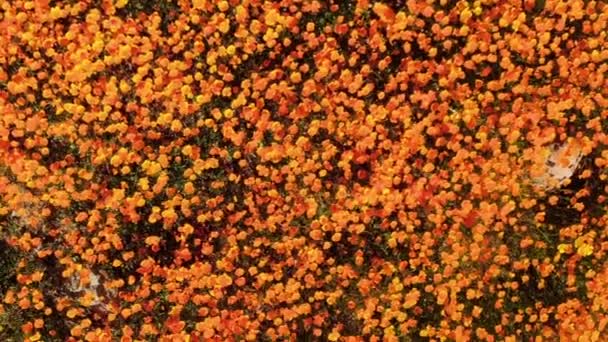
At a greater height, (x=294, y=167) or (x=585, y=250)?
(x=294, y=167)

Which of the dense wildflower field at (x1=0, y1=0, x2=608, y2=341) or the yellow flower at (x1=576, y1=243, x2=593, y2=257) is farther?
the yellow flower at (x1=576, y1=243, x2=593, y2=257)

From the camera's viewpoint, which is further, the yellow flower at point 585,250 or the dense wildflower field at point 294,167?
the yellow flower at point 585,250

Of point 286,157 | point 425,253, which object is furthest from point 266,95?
point 425,253

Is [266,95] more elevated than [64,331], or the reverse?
[266,95]

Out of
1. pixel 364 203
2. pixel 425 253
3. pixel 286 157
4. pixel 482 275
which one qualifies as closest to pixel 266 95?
pixel 286 157

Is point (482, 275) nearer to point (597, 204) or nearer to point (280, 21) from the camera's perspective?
point (597, 204)

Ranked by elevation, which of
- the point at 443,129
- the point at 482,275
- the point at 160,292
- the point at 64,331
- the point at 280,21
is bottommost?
the point at 64,331
